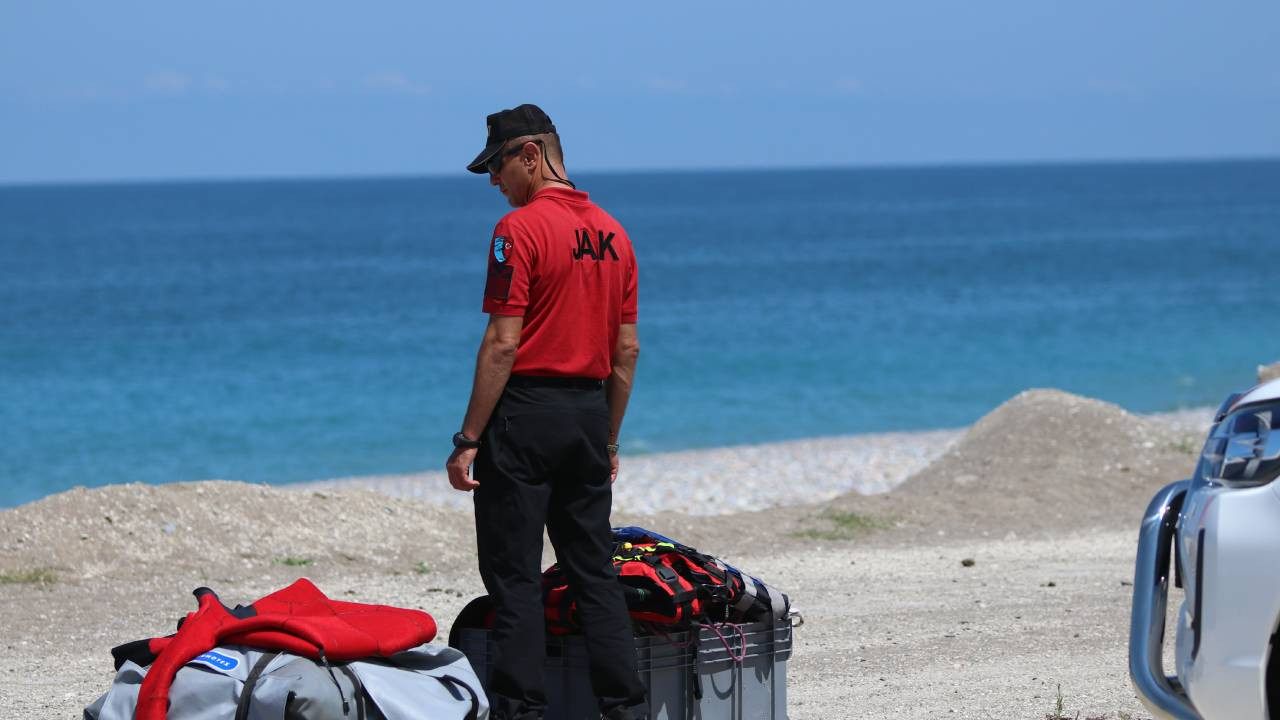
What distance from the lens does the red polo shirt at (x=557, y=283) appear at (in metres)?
4.95

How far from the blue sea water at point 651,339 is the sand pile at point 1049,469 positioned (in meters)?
11.9

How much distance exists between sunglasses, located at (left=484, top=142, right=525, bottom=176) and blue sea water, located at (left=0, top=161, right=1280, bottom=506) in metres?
19.6

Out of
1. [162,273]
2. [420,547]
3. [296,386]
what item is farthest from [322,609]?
[162,273]

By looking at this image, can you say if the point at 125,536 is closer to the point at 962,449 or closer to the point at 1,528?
the point at 1,528

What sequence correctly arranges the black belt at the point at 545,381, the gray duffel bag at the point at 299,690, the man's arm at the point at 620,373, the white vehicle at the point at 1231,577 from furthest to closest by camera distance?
the man's arm at the point at 620,373
the black belt at the point at 545,381
the gray duffel bag at the point at 299,690
the white vehicle at the point at 1231,577

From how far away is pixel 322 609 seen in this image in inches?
200

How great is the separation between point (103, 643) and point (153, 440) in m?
20.4

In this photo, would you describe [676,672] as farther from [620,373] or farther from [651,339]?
[651,339]

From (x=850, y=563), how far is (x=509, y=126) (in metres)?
5.64

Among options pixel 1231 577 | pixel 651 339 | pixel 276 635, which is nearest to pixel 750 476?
pixel 276 635

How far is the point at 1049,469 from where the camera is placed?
13.1 m

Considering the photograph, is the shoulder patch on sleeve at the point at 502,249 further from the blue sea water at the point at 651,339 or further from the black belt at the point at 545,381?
the blue sea water at the point at 651,339

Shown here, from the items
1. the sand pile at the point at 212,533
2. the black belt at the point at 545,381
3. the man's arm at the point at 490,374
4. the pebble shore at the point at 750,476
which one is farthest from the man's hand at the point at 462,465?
the pebble shore at the point at 750,476

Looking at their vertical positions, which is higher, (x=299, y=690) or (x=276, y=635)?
(x=276, y=635)
